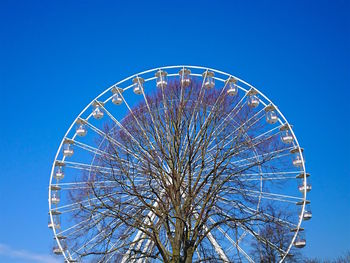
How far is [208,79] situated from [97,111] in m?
5.60

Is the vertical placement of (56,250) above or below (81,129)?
below

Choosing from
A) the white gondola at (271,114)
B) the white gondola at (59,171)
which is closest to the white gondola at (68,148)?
the white gondola at (59,171)

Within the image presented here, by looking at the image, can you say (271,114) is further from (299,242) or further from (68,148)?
(68,148)

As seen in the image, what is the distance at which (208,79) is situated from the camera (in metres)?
21.5

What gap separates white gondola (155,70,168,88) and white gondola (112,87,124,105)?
2058 millimetres

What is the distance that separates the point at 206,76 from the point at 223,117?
517 cm

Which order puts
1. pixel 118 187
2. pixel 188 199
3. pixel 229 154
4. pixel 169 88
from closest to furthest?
1. pixel 188 199
2. pixel 229 154
3. pixel 118 187
4. pixel 169 88

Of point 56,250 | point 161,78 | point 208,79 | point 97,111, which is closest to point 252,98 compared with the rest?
point 208,79

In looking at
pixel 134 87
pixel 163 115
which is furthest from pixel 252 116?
Answer: pixel 134 87

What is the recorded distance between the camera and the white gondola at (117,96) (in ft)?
72.0

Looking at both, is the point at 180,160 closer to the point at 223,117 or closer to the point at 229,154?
the point at 229,154

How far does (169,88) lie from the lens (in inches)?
722

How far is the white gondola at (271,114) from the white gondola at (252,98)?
22.8 inches

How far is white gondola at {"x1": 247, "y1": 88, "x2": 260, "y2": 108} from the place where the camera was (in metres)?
21.4
